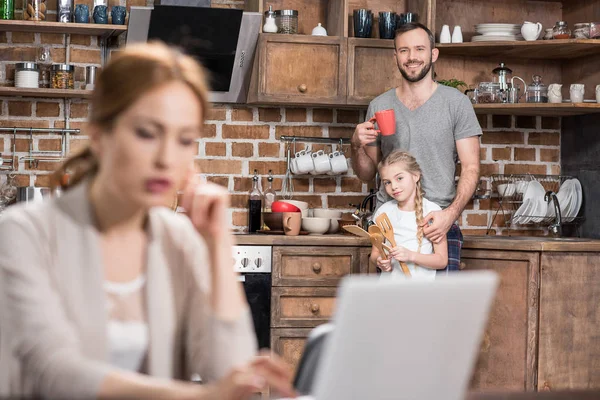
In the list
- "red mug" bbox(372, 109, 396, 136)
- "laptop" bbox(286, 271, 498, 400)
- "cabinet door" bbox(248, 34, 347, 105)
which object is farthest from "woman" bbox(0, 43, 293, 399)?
"cabinet door" bbox(248, 34, 347, 105)

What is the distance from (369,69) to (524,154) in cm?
106

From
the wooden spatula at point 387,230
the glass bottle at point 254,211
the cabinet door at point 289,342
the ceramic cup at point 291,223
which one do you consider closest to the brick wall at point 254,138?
the glass bottle at point 254,211

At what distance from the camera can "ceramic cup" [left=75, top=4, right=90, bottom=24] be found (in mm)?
4246

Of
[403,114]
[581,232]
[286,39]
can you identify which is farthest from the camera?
[581,232]

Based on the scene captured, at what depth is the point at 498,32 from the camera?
444 cm

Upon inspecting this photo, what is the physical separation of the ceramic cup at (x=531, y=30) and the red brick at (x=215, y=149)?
5.17 feet

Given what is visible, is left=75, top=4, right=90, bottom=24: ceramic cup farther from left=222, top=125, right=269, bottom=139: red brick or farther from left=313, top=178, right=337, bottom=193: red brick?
left=313, top=178, right=337, bottom=193: red brick

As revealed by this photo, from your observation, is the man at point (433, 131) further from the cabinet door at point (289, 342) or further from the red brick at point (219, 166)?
the red brick at point (219, 166)

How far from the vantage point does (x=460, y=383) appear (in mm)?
1092

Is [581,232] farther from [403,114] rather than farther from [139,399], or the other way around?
[139,399]

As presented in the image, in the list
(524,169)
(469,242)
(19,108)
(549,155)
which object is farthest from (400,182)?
(19,108)

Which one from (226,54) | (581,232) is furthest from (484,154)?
(226,54)

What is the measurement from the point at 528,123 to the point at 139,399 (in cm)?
411

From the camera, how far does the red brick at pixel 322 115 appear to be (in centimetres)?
469
